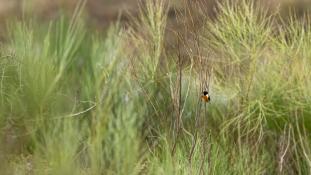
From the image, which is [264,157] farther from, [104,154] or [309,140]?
[104,154]

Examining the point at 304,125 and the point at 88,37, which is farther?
the point at 88,37

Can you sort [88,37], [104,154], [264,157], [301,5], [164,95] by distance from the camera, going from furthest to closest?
[301,5]
[88,37]
[164,95]
[264,157]
[104,154]

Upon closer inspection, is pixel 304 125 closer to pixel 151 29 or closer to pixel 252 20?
pixel 252 20

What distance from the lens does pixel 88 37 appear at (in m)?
5.33

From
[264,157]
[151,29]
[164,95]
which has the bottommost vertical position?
[264,157]

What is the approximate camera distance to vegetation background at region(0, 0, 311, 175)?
3.46 m

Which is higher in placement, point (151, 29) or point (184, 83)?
point (151, 29)

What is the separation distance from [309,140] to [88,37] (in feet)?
6.35

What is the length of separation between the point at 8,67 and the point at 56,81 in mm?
314

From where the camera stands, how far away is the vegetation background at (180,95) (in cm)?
346

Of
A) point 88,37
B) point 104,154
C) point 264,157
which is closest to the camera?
point 104,154

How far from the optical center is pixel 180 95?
3.46m

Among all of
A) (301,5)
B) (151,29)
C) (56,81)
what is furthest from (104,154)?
(301,5)

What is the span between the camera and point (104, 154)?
3570 mm
